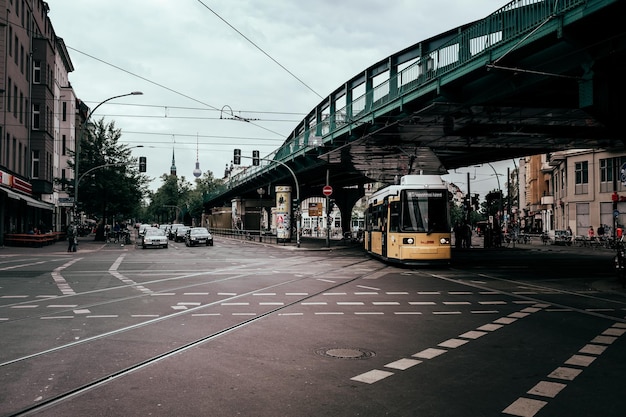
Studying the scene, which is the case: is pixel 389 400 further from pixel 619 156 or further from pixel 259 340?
→ pixel 619 156

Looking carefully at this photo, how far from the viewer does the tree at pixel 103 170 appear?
48.2 m

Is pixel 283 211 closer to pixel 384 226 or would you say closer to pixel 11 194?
pixel 11 194

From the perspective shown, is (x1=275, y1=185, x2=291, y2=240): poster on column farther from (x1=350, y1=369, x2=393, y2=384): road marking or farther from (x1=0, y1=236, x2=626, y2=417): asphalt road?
(x1=350, y1=369, x2=393, y2=384): road marking

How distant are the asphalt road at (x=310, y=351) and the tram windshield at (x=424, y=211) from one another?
6428mm

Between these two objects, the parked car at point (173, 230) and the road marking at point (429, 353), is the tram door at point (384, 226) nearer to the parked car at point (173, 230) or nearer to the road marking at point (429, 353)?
the road marking at point (429, 353)

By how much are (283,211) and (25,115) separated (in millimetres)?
21916

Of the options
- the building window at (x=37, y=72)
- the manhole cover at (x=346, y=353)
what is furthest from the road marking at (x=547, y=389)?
the building window at (x=37, y=72)

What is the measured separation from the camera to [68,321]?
965cm

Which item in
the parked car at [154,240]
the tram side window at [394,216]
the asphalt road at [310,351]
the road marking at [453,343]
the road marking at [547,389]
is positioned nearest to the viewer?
the asphalt road at [310,351]

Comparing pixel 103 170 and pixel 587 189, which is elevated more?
pixel 103 170

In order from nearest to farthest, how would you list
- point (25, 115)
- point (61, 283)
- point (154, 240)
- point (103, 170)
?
1. point (61, 283)
2. point (154, 240)
3. point (25, 115)
4. point (103, 170)

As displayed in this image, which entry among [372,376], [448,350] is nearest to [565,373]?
[448,350]

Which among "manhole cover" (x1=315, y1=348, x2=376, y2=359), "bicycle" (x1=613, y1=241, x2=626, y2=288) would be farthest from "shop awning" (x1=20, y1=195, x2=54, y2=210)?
"manhole cover" (x1=315, y1=348, x2=376, y2=359)

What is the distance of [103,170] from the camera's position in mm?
48625
